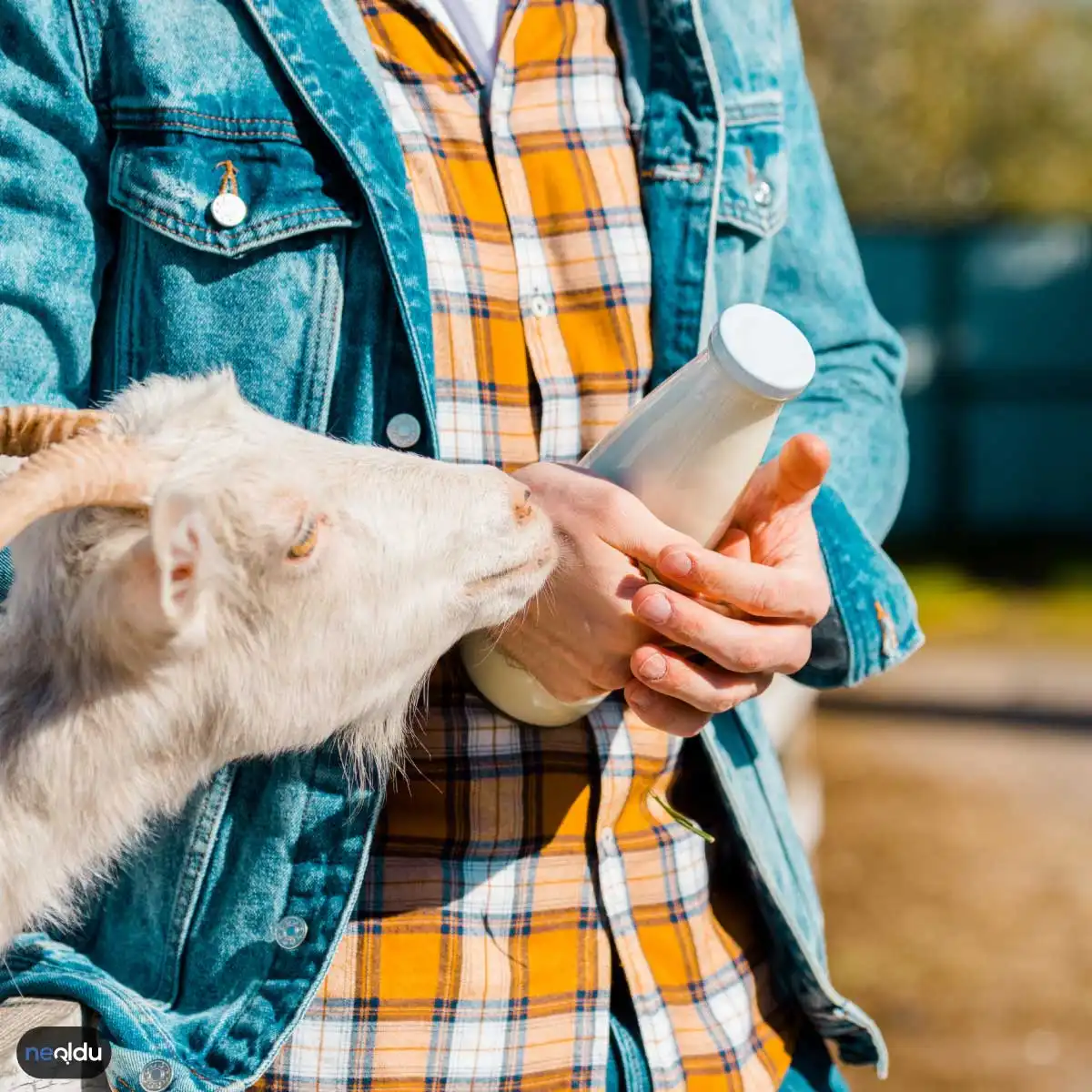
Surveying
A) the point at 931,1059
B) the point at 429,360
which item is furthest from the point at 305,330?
the point at 931,1059

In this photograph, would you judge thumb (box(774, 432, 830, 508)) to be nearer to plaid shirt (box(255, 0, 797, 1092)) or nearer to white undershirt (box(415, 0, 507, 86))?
plaid shirt (box(255, 0, 797, 1092))

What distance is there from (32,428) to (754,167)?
945 mm

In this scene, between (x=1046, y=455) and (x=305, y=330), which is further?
(x=1046, y=455)

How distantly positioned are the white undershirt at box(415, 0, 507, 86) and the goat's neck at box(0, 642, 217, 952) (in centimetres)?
83

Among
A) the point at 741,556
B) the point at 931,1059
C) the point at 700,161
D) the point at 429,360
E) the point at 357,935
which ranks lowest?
the point at 931,1059

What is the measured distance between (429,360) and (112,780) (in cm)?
54

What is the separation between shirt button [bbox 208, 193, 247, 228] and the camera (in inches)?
63.5

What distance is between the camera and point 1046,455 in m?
12.6

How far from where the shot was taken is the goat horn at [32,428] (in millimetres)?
1400

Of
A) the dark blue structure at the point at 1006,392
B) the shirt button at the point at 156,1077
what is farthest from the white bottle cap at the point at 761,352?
the dark blue structure at the point at 1006,392

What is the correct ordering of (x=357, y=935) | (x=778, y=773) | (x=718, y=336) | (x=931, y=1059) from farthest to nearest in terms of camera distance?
(x=931, y=1059) < (x=778, y=773) < (x=357, y=935) < (x=718, y=336)

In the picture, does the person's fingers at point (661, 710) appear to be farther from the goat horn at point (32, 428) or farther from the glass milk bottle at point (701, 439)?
the goat horn at point (32, 428)

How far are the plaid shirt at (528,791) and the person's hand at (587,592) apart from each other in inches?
4.6

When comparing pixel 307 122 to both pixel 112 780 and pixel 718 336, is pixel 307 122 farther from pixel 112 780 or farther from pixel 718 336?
pixel 112 780
